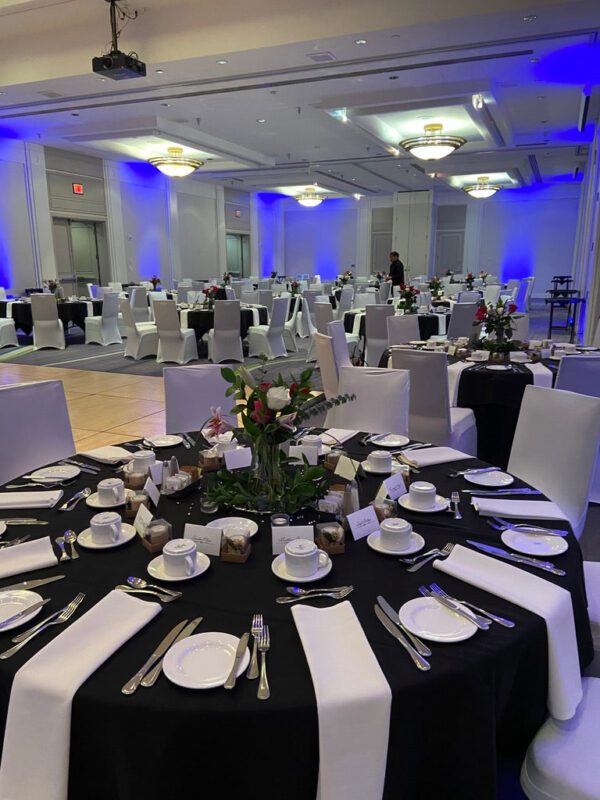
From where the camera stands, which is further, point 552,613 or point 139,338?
point 139,338

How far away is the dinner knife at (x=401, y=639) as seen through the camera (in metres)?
1.09

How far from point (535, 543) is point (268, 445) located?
0.75m

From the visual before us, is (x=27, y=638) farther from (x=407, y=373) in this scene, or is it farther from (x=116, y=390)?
(x=116, y=390)

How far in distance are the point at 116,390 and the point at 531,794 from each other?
6083mm

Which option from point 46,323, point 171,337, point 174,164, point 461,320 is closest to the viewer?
point 461,320

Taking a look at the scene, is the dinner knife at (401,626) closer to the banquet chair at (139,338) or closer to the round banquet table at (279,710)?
the round banquet table at (279,710)

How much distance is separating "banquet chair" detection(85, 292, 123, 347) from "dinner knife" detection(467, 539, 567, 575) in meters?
9.65

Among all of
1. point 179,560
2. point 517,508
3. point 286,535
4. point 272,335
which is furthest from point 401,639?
point 272,335

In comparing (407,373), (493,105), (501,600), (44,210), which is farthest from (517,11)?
(44,210)

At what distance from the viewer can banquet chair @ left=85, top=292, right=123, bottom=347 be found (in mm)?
10281

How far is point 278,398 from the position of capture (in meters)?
1.52

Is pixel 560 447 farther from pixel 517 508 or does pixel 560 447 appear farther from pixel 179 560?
pixel 179 560

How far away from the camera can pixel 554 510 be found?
5.66ft

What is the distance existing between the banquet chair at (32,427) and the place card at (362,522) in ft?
5.16
